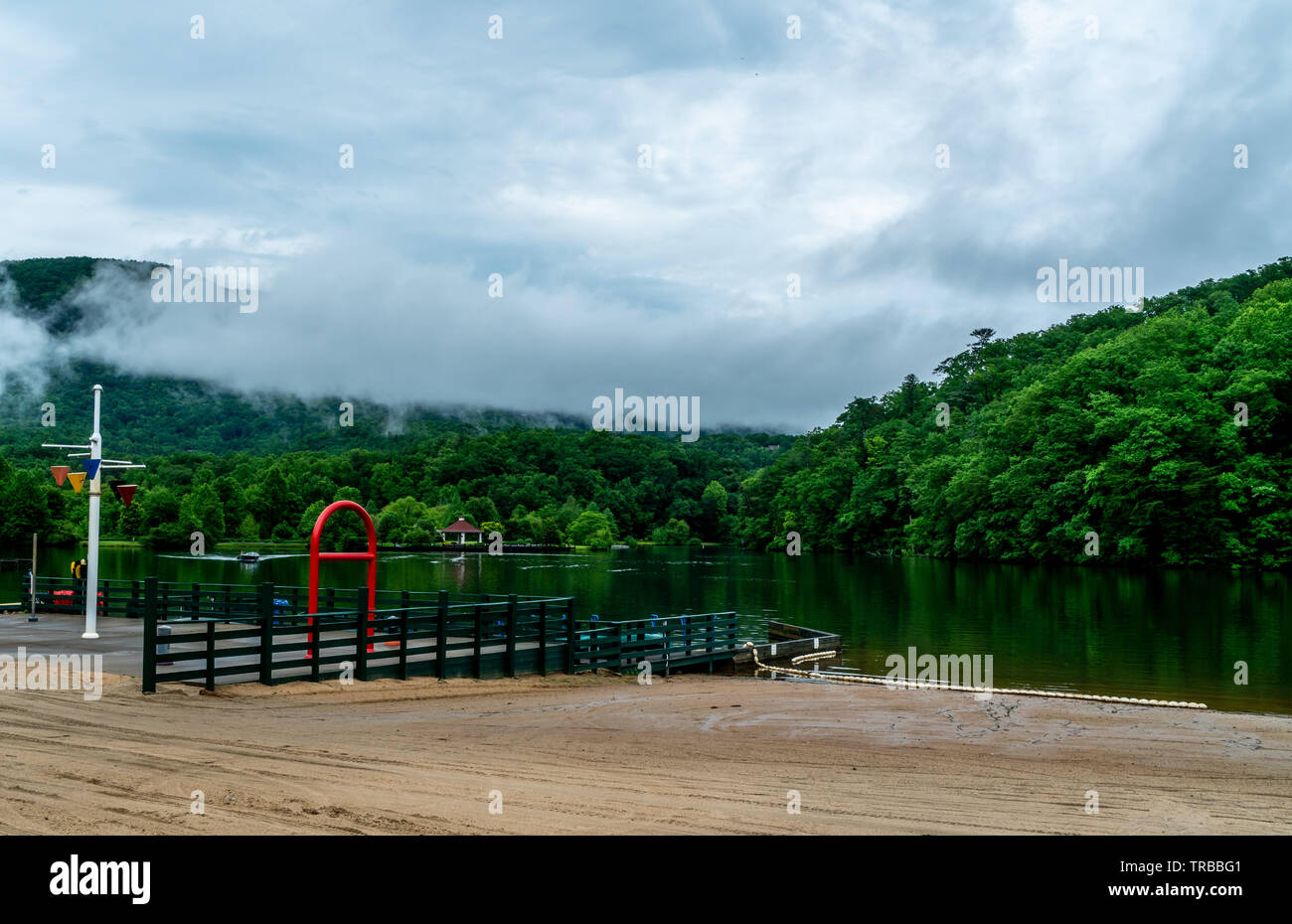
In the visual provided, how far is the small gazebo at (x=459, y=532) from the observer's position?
121 meters

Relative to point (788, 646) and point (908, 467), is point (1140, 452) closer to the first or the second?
point (908, 467)

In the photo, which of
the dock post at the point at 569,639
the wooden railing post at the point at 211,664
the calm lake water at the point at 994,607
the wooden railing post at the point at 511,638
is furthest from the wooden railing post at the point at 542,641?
the calm lake water at the point at 994,607

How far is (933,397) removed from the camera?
112 metres

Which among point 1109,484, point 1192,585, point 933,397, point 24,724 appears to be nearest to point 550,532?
point 933,397

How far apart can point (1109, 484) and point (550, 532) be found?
78783 mm

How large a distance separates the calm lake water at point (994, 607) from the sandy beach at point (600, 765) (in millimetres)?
7451

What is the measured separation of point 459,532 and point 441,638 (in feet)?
353

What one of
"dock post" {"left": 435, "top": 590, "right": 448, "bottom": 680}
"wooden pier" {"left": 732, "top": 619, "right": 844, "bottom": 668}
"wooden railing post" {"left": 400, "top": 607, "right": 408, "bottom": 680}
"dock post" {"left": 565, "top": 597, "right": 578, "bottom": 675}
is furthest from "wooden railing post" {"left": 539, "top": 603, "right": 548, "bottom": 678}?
Answer: "wooden pier" {"left": 732, "top": 619, "right": 844, "bottom": 668}

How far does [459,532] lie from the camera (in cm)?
12175

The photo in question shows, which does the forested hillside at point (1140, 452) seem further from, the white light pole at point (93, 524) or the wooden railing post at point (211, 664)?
the wooden railing post at point (211, 664)

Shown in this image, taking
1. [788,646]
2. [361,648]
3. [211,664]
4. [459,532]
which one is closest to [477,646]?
[361,648]

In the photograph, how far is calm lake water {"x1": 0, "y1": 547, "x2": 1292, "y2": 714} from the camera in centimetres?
2291

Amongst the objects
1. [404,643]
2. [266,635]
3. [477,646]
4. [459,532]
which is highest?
[266,635]
